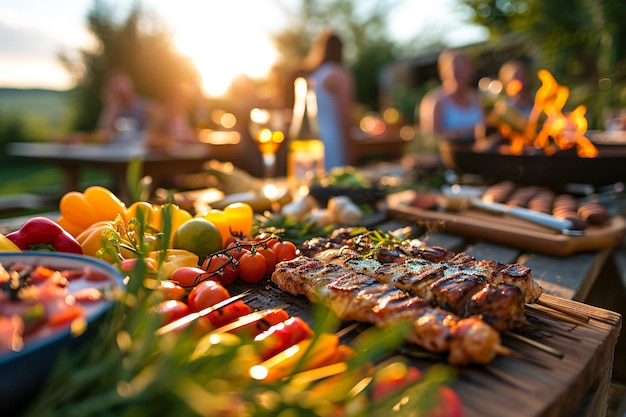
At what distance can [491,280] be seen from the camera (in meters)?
1.63

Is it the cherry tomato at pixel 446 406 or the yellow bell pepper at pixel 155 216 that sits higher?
the yellow bell pepper at pixel 155 216

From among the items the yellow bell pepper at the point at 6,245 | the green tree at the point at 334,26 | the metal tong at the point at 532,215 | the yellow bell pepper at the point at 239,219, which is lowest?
the metal tong at the point at 532,215

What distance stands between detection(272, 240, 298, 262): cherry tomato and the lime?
0.27 m

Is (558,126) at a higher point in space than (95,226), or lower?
higher

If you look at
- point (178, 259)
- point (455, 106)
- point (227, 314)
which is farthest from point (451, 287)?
point (455, 106)

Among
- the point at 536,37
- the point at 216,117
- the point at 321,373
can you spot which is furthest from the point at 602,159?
the point at 216,117

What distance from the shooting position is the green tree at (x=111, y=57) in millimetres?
20297

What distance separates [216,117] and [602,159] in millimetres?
11338

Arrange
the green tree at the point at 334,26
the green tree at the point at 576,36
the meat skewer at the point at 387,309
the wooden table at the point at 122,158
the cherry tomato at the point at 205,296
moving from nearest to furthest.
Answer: the meat skewer at the point at 387,309
the cherry tomato at the point at 205,296
the wooden table at the point at 122,158
the green tree at the point at 576,36
the green tree at the point at 334,26

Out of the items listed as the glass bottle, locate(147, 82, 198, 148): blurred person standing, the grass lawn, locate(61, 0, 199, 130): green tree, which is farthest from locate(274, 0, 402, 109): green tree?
the glass bottle

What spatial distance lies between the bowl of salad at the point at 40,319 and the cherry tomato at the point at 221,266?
0.68m

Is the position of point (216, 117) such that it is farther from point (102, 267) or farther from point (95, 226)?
point (102, 267)

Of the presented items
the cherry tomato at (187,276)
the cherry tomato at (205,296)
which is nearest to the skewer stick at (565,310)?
the cherry tomato at (205,296)

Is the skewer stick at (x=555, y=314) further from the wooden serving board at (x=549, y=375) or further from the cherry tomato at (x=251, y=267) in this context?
the cherry tomato at (x=251, y=267)
